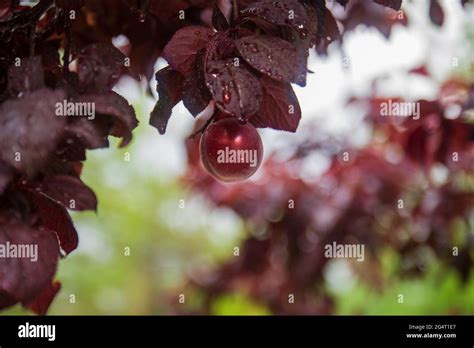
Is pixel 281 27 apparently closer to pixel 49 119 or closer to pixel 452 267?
pixel 49 119

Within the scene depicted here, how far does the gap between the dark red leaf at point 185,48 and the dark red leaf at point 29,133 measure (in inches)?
8.0

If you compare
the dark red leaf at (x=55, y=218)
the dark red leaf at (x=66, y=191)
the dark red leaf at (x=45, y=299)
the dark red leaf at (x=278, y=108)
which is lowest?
the dark red leaf at (x=45, y=299)

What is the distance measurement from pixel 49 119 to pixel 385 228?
2.16 metres

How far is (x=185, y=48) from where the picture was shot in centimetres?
96

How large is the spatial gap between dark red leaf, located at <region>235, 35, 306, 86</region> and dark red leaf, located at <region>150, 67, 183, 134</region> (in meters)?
0.12

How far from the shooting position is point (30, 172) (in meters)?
0.78

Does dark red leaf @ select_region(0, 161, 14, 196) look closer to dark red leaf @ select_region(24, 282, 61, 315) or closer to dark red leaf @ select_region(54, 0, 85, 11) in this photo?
dark red leaf @ select_region(54, 0, 85, 11)

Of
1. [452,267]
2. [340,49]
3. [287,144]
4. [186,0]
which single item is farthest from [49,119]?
[452,267]

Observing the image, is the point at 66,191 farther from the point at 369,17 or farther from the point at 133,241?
the point at 133,241
